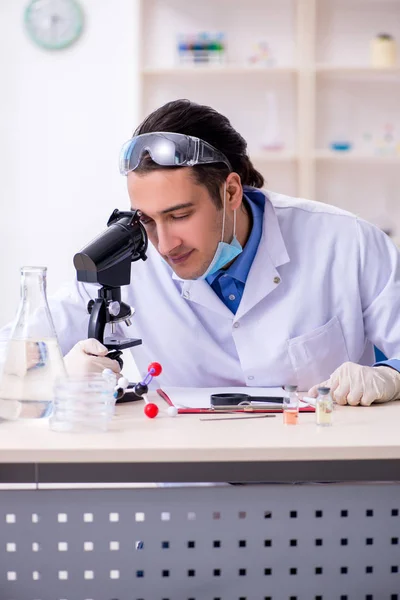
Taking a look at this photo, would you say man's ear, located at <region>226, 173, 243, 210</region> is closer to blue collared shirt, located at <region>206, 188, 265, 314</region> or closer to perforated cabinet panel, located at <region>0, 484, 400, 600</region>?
blue collared shirt, located at <region>206, 188, 265, 314</region>

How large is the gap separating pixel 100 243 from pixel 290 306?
1.81ft

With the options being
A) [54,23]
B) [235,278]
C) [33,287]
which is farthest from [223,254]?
[54,23]

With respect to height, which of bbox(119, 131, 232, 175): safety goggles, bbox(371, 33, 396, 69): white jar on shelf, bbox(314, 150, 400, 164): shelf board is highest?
bbox(371, 33, 396, 69): white jar on shelf

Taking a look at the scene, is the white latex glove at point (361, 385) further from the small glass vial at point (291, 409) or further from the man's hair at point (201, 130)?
the man's hair at point (201, 130)

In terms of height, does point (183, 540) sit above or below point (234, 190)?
below

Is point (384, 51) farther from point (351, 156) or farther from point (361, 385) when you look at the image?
point (361, 385)

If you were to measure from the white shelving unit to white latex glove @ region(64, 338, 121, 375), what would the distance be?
2.51 m

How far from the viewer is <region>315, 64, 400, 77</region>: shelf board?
3740 mm

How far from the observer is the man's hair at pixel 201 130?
166 cm

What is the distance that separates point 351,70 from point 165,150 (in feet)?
8.09

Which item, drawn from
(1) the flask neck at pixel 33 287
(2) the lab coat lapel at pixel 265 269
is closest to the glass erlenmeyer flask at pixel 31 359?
(1) the flask neck at pixel 33 287

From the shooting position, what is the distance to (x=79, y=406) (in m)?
1.18

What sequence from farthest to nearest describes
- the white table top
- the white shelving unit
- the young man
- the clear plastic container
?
the white shelving unit
the young man
the clear plastic container
the white table top

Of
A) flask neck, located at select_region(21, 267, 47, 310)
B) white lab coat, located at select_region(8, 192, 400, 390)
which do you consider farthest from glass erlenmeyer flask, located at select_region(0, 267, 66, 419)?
white lab coat, located at select_region(8, 192, 400, 390)
